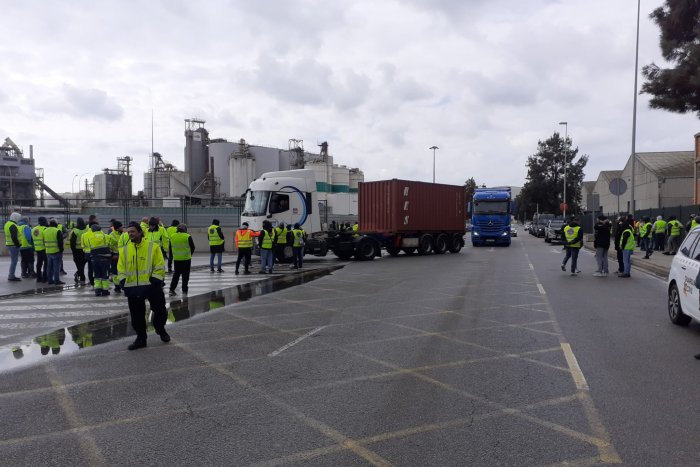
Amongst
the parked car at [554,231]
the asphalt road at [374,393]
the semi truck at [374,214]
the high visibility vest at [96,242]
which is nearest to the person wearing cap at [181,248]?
the high visibility vest at [96,242]

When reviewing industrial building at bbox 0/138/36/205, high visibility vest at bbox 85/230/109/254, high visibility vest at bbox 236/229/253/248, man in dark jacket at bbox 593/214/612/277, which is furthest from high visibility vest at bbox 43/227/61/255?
industrial building at bbox 0/138/36/205

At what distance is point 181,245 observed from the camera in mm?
12391

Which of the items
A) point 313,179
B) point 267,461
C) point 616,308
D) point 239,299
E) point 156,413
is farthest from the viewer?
point 313,179

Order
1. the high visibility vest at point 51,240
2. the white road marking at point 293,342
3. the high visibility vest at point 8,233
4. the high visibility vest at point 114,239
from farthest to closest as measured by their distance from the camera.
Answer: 1. the high visibility vest at point 8,233
2. the high visibility vest at point 51,240
3. the high visibility vest at point 114,239
4. the white road marking at point 293,342

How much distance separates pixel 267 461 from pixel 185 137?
204 ft

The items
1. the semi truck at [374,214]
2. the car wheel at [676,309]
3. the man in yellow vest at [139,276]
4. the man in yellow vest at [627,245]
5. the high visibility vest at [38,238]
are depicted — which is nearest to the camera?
the man in yellow vest at [139,276]

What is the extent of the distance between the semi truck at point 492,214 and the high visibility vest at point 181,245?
23.3m

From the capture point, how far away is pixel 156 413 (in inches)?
195

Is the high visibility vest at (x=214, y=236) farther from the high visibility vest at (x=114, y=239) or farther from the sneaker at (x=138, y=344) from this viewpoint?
the sneaker at (x=138, y=344)

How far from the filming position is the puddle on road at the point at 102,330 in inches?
288

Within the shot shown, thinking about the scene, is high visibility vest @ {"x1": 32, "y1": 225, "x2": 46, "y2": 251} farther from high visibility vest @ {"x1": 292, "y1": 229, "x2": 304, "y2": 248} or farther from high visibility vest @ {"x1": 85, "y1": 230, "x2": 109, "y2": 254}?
high visibility vest @ {"x1": 292, "y1": 229, "x2": 304, "y2": 248}

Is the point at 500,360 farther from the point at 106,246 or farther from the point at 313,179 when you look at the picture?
the point at 313,179

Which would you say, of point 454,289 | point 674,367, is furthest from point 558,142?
point 674,367

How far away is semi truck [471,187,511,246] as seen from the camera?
3266 cm
